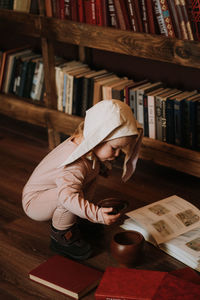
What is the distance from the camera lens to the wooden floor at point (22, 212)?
164 centimetres

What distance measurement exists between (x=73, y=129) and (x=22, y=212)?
680 millimetres

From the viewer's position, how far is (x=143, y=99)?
7.58 feet

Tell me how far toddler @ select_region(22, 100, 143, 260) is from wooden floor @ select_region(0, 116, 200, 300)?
0.12m

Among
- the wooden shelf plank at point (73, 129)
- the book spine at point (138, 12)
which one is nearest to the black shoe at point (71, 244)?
the wooden shelf plank at point (73, 129)

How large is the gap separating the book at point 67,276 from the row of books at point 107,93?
894mm

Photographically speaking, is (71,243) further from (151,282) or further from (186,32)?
(186,32)

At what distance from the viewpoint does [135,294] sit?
138 cm

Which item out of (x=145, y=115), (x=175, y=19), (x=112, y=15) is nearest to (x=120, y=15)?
(x=112, y=15)

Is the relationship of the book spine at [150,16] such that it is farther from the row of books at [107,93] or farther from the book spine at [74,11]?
the book spine at [74,11]

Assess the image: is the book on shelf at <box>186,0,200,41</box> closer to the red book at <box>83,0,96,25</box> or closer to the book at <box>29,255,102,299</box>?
the red book at <box>83,0,96,25</box>

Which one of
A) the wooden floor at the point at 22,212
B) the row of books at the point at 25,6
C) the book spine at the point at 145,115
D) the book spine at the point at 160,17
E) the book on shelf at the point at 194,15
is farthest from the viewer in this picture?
the row of books at the point at 25,6

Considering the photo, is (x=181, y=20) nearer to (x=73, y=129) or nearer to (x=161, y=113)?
(x=161, y=113)

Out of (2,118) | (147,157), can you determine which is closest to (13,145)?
(2,118)

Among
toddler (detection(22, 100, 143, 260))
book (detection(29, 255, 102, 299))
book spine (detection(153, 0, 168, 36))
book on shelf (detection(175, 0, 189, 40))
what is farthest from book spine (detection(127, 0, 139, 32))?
book (detection(29, 255, 102, 299))
